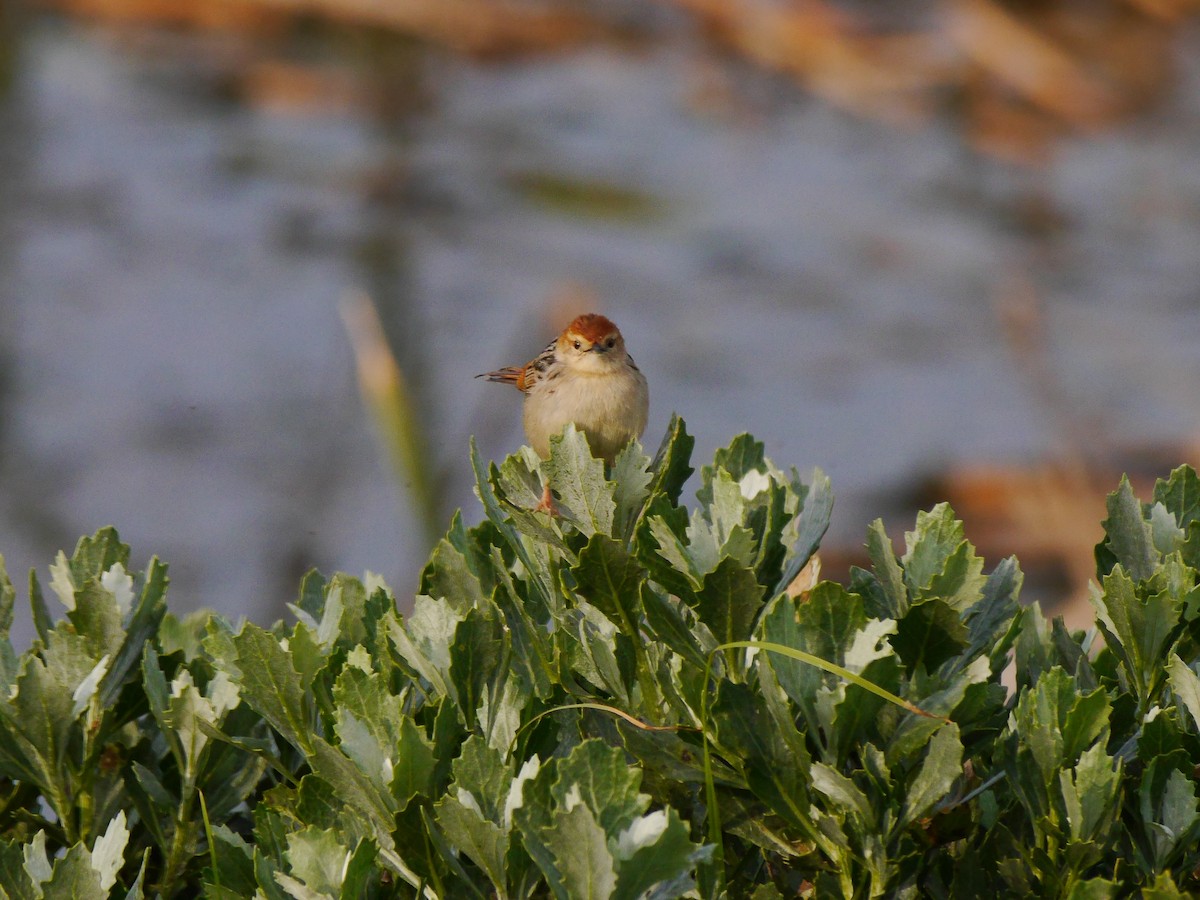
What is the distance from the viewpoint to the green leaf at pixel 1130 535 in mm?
1932

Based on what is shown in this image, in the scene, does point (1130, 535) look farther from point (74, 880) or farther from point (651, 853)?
point (74, 880)

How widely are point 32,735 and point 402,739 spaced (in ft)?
1.73

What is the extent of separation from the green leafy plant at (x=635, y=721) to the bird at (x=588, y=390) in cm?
61

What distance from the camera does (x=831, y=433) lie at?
620cm

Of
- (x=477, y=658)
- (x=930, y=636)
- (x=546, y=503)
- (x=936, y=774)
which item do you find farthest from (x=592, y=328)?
(x=936, y=774)

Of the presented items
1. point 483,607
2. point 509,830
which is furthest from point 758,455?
point 509,830

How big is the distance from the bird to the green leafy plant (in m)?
0.61

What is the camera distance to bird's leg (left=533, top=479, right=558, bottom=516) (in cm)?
183

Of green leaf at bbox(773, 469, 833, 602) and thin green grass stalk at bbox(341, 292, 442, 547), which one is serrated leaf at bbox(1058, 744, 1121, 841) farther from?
thin green grass stalk at bbox(341, 292, 442, 547)

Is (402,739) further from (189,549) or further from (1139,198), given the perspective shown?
(1139,198)

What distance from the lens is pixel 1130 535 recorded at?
194cm

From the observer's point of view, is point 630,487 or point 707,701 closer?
point 707,701

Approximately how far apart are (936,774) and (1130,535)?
54 centimetres

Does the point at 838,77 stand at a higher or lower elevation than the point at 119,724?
lower
